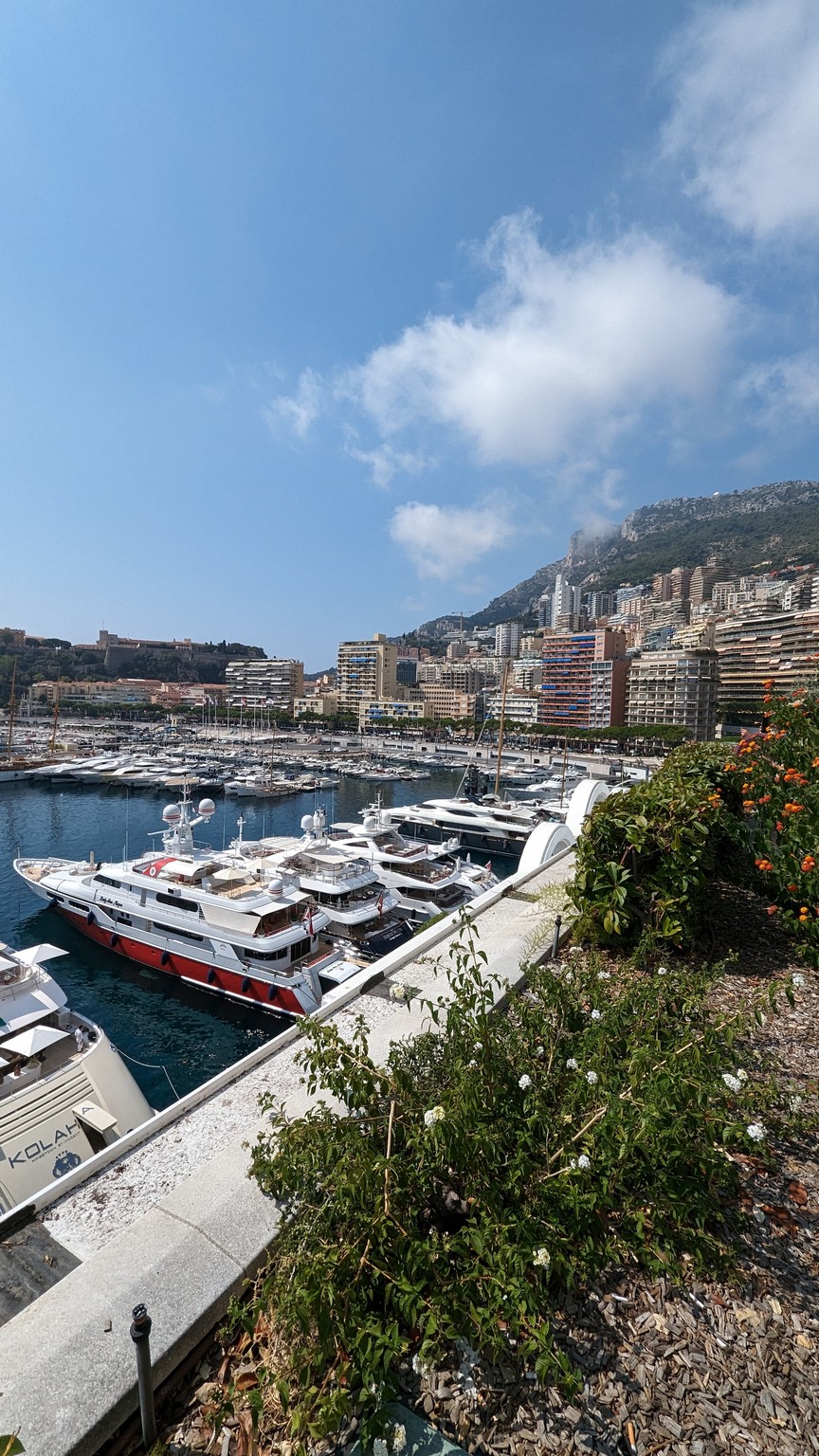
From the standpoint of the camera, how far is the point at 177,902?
49.0ft

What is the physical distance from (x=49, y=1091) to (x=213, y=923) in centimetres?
596

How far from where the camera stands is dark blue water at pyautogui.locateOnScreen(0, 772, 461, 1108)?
41.5 feet

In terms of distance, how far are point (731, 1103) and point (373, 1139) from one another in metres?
1.76

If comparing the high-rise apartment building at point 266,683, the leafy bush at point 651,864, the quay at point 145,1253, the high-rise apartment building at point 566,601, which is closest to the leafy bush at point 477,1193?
the quay at point 145,1253

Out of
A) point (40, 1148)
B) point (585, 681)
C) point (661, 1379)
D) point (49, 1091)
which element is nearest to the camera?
point (661, 1379)

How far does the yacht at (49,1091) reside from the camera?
23.1 feet

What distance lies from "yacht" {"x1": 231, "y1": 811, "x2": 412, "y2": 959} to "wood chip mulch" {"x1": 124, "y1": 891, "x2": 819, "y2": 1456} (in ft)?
43.7

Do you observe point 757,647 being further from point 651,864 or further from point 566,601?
point 566,601

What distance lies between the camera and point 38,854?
30.3 m

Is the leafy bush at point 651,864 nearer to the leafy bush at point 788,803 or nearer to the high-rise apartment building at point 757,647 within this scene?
the leafy bush at point 788,803

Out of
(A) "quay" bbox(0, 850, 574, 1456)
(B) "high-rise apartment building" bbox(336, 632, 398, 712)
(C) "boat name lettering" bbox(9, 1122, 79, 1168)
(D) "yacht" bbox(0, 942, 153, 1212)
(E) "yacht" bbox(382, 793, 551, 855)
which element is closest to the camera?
(A) "quay" bbox(0, 850, 574, 1456)

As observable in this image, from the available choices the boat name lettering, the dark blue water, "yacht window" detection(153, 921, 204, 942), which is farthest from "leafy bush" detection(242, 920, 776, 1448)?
"yacht window" detection(153, 921, 204, 942)

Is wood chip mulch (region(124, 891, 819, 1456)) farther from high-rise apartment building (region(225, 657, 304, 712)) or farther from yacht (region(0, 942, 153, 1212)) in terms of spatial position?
high-rise apartment building (region(225, 657, 304, 712))

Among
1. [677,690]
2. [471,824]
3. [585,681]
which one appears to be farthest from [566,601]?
Result: [471,824]
